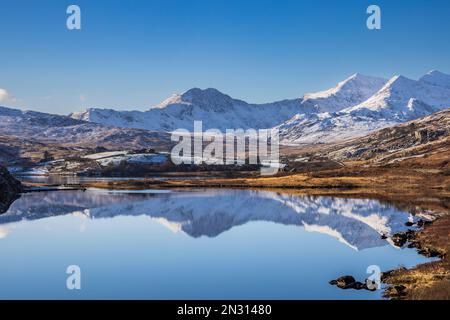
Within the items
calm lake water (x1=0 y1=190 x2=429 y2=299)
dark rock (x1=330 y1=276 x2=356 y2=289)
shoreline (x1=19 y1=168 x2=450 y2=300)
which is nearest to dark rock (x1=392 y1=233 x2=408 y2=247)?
shoreline (x1=19 y1=168 x2=450 y2=300)

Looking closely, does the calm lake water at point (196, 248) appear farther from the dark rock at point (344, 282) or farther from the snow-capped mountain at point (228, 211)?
the dark rock at point (344, 282)

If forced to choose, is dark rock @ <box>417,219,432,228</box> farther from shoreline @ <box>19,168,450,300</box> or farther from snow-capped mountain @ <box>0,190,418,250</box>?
snow-capped mountain @ <box>0,190,418,250</box>

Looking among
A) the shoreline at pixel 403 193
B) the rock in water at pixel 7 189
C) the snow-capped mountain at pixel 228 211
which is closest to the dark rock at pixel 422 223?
the shoreline at pixel 403 193

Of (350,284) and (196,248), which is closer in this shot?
(350,284)

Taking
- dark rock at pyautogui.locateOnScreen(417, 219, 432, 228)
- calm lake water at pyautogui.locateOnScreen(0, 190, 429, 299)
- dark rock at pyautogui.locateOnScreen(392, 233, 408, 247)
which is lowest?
calm lake water at pyautogui.locateOnScreen(0, 190, 429, 299)

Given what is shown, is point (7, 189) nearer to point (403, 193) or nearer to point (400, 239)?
point (403, 193)

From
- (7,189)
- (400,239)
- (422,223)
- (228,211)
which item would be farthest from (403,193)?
(7,189)

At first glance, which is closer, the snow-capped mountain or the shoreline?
the shoreline
